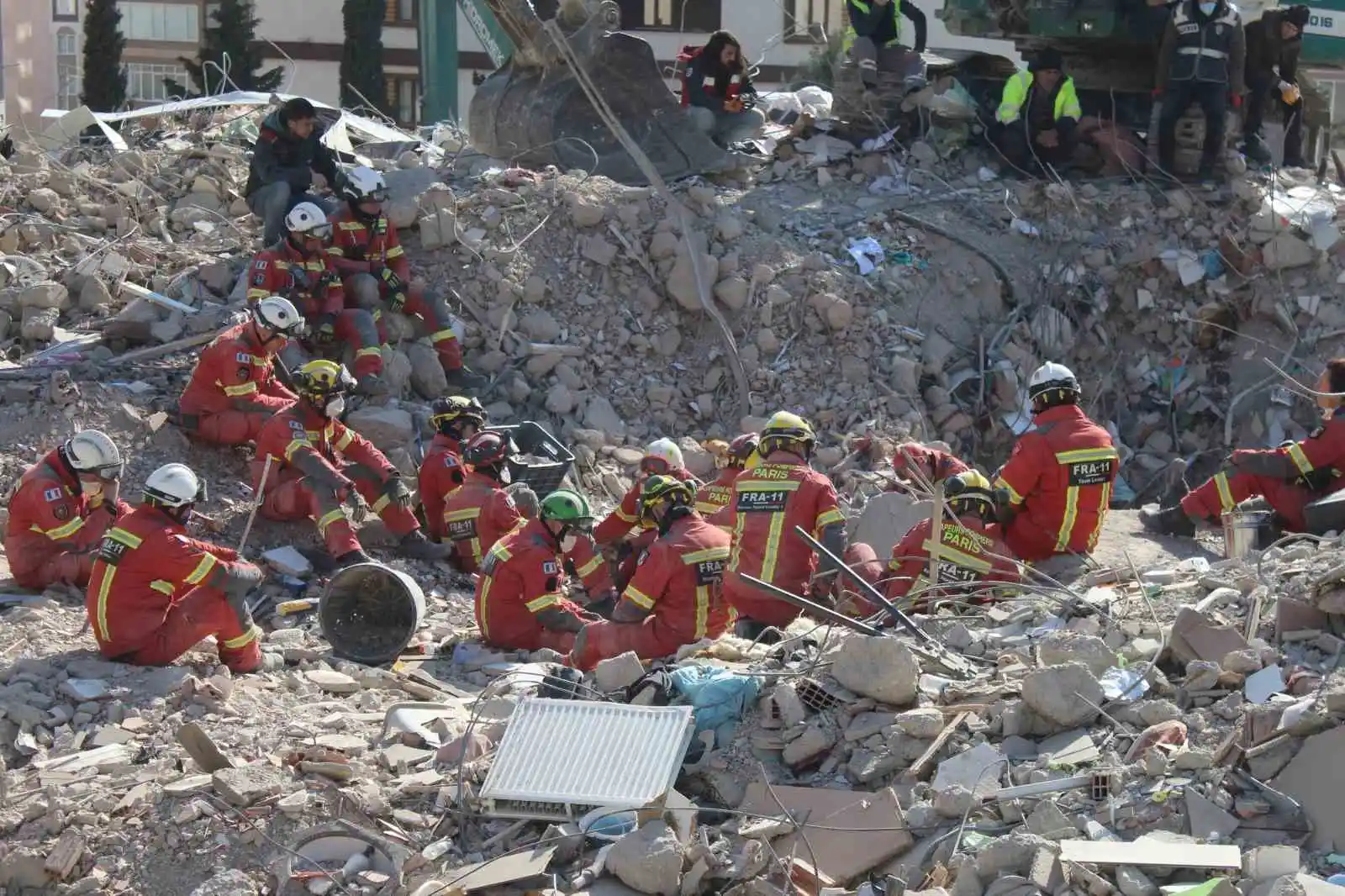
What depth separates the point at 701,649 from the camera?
861cm

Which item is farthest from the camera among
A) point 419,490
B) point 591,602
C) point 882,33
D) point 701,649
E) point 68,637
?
point 882,33

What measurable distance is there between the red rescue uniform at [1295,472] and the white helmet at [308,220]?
5.46 meters

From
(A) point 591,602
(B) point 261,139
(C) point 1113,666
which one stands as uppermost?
(B) point 261,139

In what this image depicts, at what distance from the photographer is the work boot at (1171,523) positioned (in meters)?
11.5

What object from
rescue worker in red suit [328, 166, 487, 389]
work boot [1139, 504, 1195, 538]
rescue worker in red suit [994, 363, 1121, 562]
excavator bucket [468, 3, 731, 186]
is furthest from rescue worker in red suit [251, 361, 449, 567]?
work boot [1139, 504, 1195, 538]

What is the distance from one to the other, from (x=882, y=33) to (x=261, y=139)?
17.1 ft

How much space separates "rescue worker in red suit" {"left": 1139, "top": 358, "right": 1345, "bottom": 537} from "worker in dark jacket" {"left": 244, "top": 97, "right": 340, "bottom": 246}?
5860mm

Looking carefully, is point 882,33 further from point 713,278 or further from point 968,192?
point 713,278

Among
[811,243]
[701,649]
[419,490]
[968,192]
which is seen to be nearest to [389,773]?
[701,649]

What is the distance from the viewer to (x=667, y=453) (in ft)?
37.3

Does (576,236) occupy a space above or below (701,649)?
above

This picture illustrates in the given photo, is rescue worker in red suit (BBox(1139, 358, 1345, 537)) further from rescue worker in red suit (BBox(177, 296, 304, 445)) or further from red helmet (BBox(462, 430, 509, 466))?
rescue worker in red suit (BBox(177, 296, 304, 445))

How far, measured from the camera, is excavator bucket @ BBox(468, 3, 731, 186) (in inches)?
572

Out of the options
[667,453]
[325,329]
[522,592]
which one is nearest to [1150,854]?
[522,592]
